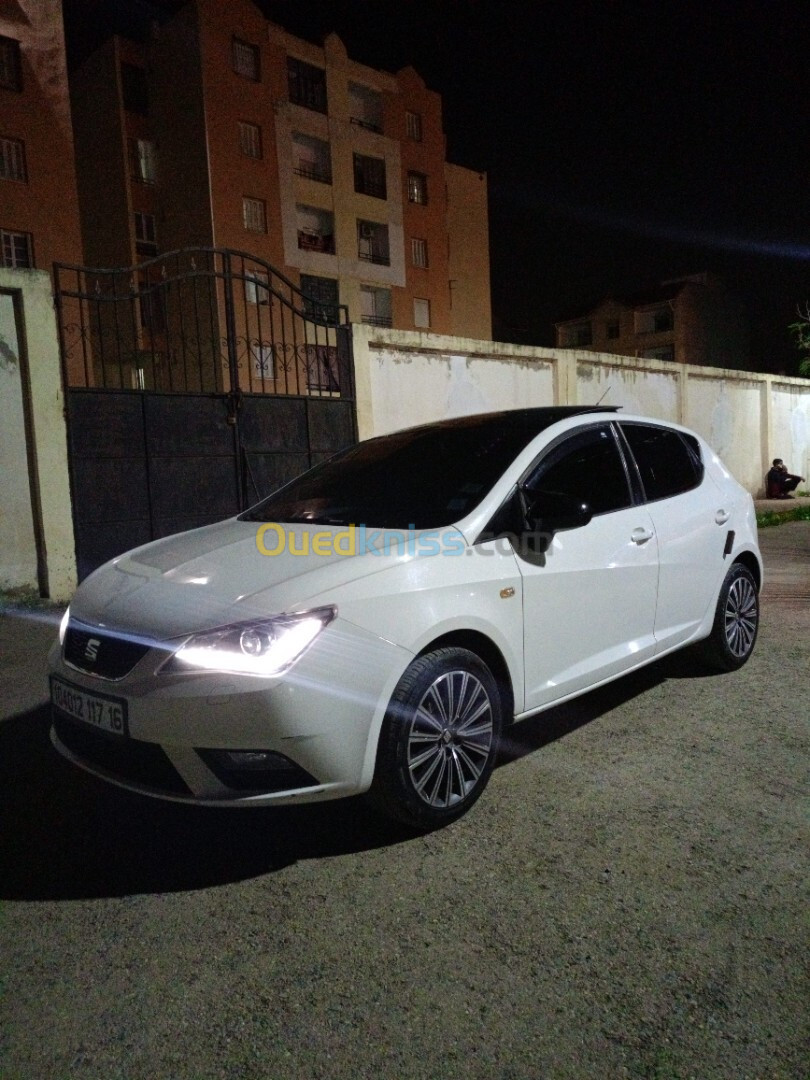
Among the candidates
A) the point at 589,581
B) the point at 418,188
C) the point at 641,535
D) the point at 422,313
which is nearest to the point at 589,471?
the point at 641,535

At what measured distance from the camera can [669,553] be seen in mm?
4074

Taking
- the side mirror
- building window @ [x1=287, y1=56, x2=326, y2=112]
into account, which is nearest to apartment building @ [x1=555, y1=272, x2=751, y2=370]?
building window @ [x1=287, y1=56, x2=326, y2=112]

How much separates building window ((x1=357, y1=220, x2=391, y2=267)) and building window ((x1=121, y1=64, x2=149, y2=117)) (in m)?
8.83

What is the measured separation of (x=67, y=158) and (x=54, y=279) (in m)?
19.7

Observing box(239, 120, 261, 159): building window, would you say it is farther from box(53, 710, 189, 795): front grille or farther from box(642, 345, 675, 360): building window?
box(53, 710, 189, 795): front grille

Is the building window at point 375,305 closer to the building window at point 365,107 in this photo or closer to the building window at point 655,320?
the building window at point 365,107

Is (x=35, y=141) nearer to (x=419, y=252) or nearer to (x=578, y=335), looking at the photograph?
(x=419, y=252)

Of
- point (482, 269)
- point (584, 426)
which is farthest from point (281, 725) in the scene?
point (482, 269)

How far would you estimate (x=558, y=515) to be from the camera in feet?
10.8

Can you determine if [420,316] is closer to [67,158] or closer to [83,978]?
[67,158]

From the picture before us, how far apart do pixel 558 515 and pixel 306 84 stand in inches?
1288

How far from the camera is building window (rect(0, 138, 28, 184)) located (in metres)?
22.6

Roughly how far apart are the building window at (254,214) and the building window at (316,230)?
71.9 inches

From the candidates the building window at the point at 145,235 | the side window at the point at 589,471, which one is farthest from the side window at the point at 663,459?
the building window at the point at 145,235
